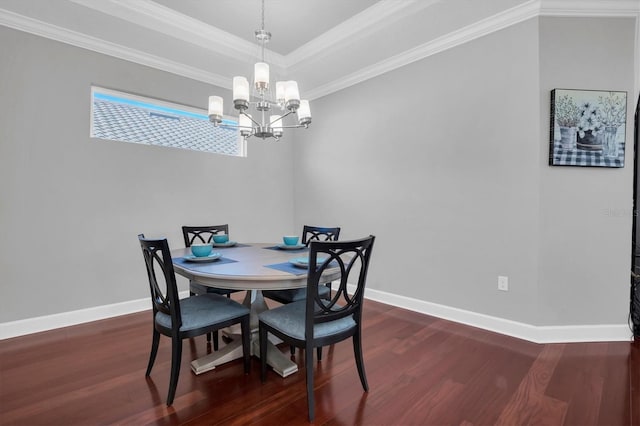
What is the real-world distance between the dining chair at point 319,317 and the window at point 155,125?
254 centimetres

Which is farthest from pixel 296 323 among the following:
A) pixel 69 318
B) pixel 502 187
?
pixel 69 318

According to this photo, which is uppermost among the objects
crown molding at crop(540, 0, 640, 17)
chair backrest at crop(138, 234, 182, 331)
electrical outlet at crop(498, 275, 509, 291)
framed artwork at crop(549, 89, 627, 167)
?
crown molding at crop(540, 0, 640, 17)

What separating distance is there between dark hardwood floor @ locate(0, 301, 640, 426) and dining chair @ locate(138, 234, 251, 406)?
192 millimetres

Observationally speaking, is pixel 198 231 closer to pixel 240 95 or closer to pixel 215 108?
pixel 215 108

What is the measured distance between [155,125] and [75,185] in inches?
38.9

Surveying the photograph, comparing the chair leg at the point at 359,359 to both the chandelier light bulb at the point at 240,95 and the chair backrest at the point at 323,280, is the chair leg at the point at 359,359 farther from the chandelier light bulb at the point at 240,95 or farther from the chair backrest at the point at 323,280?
the chandelier light bulb at the point at 240,95

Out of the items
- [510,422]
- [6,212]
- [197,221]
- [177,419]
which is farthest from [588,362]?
[6,212]

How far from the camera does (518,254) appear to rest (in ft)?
8.45

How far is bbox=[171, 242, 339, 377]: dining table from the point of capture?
1.61m

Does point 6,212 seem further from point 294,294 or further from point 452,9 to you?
point 452,9

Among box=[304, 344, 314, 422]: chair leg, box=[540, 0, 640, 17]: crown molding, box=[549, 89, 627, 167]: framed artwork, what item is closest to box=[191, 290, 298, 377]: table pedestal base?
box=[304, 344, 314, 422]: chair leg

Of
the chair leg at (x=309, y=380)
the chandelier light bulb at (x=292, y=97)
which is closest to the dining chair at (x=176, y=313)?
the chair leg at (x=309, y=380)

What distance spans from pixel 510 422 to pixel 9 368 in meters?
3.03

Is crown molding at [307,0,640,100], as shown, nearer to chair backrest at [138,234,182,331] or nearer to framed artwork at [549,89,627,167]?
framed artwork at [549,89,627,167]
